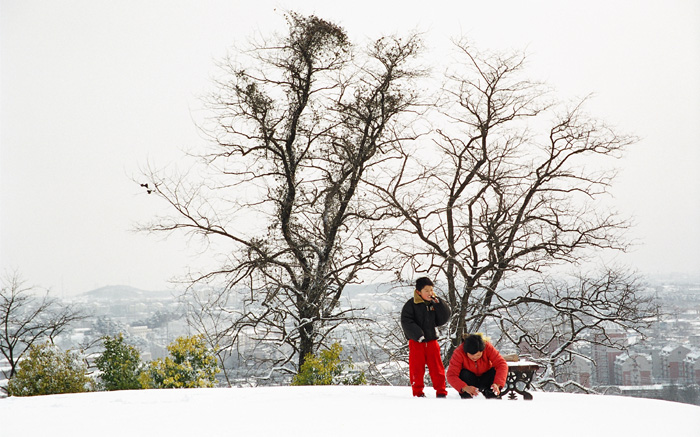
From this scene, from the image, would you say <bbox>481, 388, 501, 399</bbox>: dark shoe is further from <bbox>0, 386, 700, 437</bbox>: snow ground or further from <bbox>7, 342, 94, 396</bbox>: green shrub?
<bbox>7, 342, 94, 396</bbox>: green shrub

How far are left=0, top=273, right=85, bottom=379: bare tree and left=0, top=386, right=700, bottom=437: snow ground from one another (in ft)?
35.1

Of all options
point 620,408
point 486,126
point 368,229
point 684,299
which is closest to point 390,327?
point 368,229

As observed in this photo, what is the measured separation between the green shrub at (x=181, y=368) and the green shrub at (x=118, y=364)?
1.05 metres

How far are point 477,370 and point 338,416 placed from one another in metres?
1.83

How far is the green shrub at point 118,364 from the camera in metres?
9.69

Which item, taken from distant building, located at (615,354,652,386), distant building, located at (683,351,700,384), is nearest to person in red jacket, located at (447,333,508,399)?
distant building, located at (683,351,700,384)

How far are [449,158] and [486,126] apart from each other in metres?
1.06

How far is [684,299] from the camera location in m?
12.6

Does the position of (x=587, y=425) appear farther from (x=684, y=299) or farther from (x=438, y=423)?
(x=684, y=299)

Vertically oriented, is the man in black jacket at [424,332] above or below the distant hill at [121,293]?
below

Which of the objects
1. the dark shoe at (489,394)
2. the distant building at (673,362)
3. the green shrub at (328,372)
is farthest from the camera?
the distant building at (673,362)

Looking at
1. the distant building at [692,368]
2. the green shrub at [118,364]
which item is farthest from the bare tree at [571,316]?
the green shrub at [118,364]

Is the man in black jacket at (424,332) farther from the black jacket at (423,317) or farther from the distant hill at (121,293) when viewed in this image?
the distant hill at (121,293)

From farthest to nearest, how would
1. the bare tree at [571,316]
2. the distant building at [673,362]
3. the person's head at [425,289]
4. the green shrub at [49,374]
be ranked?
the bare tree at [571,316], the distant building at [673,362], the green shrub at [49,374], the person's head at [425,289]
